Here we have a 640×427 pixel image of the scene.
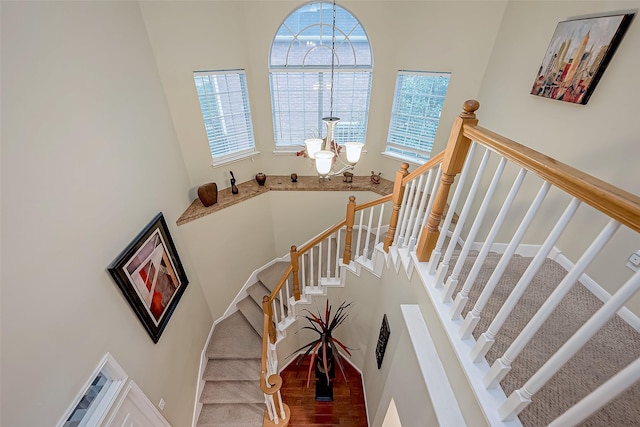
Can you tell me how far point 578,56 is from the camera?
6.00 feet

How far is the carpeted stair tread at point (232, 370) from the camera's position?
351 centimetres

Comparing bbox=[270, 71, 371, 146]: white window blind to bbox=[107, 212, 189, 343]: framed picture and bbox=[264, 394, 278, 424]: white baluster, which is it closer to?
bbox=[107, 212, 189, 343]: framed picture

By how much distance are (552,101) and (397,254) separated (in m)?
1.75

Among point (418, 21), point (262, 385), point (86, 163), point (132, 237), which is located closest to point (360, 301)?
point (262, 385)

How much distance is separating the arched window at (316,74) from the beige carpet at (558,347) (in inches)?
109

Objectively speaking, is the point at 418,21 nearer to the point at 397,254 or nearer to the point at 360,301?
the point at 397,254

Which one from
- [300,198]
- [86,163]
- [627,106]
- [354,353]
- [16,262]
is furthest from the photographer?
[300,198]

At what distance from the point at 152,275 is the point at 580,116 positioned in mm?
3759

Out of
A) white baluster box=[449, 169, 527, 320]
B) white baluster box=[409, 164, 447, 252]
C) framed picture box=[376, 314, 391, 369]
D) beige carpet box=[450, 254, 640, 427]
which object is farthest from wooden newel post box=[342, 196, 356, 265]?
white baluster box=[449, 169, 527, 320]

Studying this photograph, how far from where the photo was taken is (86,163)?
1.85 metres

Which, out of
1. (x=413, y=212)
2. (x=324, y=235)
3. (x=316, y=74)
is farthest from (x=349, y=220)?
(x=316, y=74)

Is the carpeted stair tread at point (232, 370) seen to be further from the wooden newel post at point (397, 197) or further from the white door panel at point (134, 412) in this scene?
the wooden newel post at point (397, 197)

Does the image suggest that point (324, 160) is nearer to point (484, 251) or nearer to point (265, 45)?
point (484, 251)

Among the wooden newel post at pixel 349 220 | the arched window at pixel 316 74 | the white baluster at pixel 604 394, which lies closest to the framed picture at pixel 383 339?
the wooden newel post at pixel 349 220
